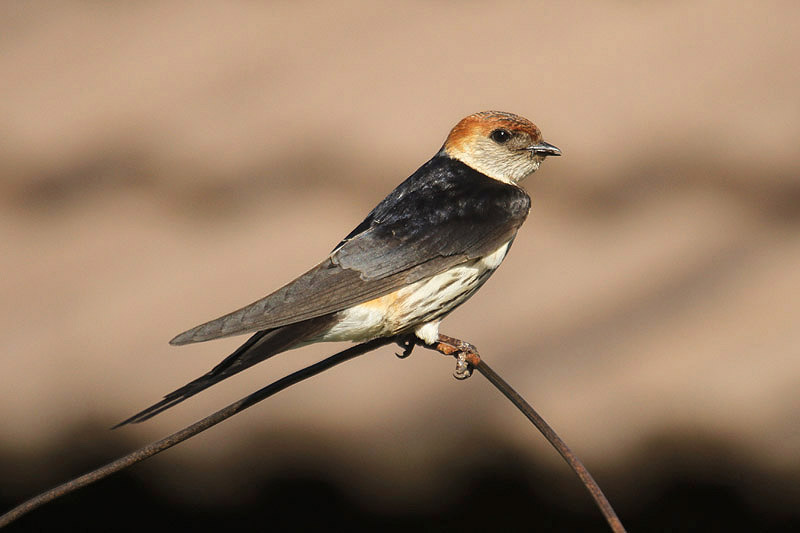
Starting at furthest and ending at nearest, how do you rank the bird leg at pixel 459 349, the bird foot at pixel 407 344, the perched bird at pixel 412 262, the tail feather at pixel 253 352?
the bird foot at pixel 407 344 → the bird leg at pixel 459 349 → the perched bird at pixel 412 262 → the tail feather at pixel 253 352

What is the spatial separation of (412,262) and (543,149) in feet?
1.76

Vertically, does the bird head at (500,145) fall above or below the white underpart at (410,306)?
above

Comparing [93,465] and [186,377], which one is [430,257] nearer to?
[186,377]

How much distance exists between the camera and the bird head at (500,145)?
260cm

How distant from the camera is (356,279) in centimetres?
219

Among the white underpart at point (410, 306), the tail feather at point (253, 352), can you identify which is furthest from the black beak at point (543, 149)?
the tail feather at point (253, 352)

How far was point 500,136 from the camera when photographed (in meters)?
2.61

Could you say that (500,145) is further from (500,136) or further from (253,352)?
(253,352)

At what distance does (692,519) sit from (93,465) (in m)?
2.00

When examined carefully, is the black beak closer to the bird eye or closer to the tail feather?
the bird eye

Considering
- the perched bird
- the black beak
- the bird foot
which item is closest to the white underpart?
the perched bird

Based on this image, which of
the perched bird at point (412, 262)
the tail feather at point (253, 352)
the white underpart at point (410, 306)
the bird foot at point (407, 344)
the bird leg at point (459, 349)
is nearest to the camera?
the tail feather at point (253, 352)

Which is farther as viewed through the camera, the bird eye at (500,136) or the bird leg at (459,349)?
the bird eye at (500,136)

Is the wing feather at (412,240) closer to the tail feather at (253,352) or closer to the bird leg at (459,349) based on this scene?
the tail feather at (253,352)
